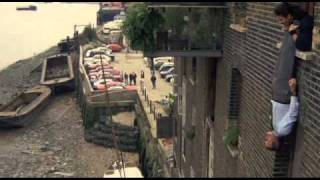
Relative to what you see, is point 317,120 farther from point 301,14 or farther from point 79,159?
point 79,159

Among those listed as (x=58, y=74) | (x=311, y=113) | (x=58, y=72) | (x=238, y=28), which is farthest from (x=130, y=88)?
(x=311, y=113)

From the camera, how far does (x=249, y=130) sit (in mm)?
8438

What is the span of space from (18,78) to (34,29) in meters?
51.6

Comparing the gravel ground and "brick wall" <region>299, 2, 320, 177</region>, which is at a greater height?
"brick wall" <region>299, 2, 320, 177</region>

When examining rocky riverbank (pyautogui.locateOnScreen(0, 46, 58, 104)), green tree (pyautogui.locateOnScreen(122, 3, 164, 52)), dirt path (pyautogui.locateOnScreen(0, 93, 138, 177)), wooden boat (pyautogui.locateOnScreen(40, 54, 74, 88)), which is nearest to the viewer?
green tree (pyautogui.locateOnScreen(122, 3, 164, 52))

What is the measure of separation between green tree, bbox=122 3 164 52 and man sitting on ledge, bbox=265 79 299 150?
5.91 metres

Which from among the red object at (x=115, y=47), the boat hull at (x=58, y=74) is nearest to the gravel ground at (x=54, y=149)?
the boat hull at (x=58, y=74)

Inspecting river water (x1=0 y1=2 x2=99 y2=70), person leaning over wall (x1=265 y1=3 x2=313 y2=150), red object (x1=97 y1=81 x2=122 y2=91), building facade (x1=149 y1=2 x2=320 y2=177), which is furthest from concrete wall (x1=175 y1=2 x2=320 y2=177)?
river water (x1=0 y1=2 x2=99 y2=70)

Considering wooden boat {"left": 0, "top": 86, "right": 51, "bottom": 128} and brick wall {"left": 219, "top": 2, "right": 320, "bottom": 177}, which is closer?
brick wall {"left": 219, "top": 2, "right": 320, "bottom": 177}

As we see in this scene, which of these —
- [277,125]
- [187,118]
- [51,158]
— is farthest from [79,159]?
[277,125]

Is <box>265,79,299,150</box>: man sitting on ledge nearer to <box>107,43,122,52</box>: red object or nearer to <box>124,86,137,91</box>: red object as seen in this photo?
<box>124,86,137,91</box>: red object

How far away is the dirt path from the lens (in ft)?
93.5

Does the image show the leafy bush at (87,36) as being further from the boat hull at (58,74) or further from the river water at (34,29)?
the boat hull at (58,74)

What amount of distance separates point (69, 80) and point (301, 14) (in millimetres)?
40226
